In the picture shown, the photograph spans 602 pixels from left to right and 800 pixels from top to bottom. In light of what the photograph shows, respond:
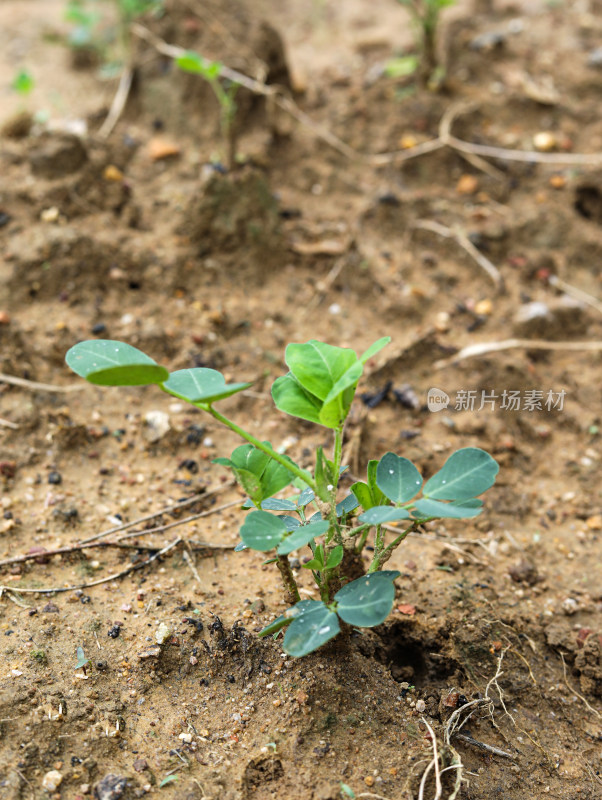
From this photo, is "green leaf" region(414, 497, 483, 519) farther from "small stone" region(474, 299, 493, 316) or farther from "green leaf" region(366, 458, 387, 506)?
"small stone" region(474, 299, 493, 316)

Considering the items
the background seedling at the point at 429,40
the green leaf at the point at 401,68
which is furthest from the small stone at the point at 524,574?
the green leaf at the point at 401,68

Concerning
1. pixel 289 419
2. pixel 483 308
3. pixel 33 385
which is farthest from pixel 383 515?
pixel 483 308

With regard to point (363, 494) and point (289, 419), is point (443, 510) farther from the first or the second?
point (289, 419)

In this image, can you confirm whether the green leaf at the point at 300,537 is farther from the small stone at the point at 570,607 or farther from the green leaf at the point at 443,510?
the small stone at the point at 570,607

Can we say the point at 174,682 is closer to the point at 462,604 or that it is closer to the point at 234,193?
the point at 462,604

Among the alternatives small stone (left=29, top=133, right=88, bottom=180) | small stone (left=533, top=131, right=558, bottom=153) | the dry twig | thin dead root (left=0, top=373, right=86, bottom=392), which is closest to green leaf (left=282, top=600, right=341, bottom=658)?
thin dead root (left=0, top=373, right=86, bottom=392)

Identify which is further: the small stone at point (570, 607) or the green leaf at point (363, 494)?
the small stone at point (570, 607)

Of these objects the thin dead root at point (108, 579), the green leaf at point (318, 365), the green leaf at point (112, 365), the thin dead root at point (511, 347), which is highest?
the green leaf at point (112, 365)
